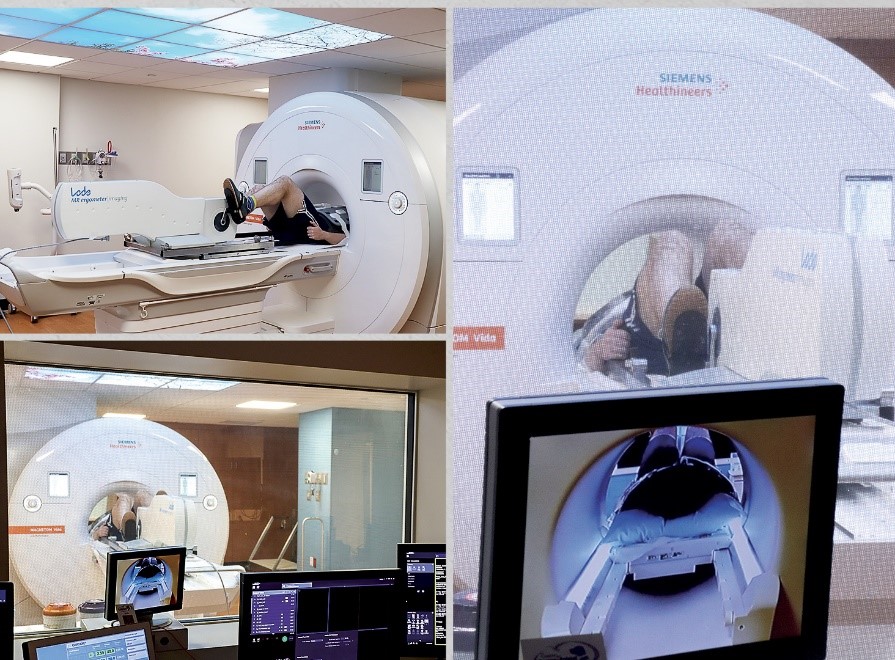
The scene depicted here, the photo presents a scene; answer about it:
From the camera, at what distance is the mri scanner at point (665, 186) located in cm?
156

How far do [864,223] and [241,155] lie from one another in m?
1.07

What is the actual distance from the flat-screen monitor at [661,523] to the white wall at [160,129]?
73 cm

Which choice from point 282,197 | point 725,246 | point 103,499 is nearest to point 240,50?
point 282,197

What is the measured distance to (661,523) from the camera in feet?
3.52

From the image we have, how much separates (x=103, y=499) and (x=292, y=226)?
1.49 meters

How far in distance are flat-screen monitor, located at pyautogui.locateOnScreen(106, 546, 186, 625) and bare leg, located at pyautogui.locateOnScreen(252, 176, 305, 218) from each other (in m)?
1.13

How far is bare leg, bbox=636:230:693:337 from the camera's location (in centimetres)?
158

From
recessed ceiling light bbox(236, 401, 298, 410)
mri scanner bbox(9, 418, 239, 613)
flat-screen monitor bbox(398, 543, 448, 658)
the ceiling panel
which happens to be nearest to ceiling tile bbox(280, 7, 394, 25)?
the ceiling panel

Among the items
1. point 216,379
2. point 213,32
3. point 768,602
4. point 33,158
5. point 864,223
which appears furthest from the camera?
point 216,379

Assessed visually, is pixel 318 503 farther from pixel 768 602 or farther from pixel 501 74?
pixel 768 602

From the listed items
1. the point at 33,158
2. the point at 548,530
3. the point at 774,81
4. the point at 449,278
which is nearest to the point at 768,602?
the point at 548,530

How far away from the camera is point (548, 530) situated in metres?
1.01

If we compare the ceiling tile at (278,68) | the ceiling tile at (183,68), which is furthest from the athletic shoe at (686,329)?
the ceiling tile at (183,68)

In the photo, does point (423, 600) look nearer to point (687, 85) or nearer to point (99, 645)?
point (99, 645)
